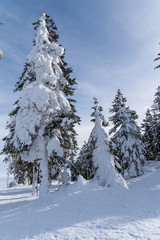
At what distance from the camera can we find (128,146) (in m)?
22.5

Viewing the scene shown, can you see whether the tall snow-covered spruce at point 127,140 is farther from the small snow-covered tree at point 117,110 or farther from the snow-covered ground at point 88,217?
the snow-covered ground at point 88,217

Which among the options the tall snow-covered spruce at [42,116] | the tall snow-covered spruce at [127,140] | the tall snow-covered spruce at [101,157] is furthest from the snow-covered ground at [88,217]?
the tall snow-covered spruce at [127,140]

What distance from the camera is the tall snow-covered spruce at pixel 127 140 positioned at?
72.7 feet

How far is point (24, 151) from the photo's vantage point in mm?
12633

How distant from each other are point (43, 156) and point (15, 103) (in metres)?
5.86

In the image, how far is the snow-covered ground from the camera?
5531 millimetres

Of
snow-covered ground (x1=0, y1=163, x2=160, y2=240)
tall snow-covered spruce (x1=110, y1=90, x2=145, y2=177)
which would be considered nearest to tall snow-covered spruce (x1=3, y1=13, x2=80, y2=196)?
snow-covered ground (x1=0, y1=163, x2=160, y2=240)

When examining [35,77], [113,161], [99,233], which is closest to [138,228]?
[99,233]

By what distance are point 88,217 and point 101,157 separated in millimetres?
8060

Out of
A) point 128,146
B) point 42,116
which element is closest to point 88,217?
point 42,116

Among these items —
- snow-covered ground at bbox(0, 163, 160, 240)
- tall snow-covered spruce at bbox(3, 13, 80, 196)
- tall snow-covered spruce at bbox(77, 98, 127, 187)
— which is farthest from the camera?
tall snow-covered spruce at bbox(77, 98, 127, 187)

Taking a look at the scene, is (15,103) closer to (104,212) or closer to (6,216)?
(6,216)

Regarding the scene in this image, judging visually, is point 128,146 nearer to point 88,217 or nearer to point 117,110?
point 117,110

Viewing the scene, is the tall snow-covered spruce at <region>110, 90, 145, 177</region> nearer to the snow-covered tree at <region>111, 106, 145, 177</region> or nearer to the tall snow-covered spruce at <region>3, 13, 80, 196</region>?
the snow-covered tree at <region>111, 106, 145, 177</region>
